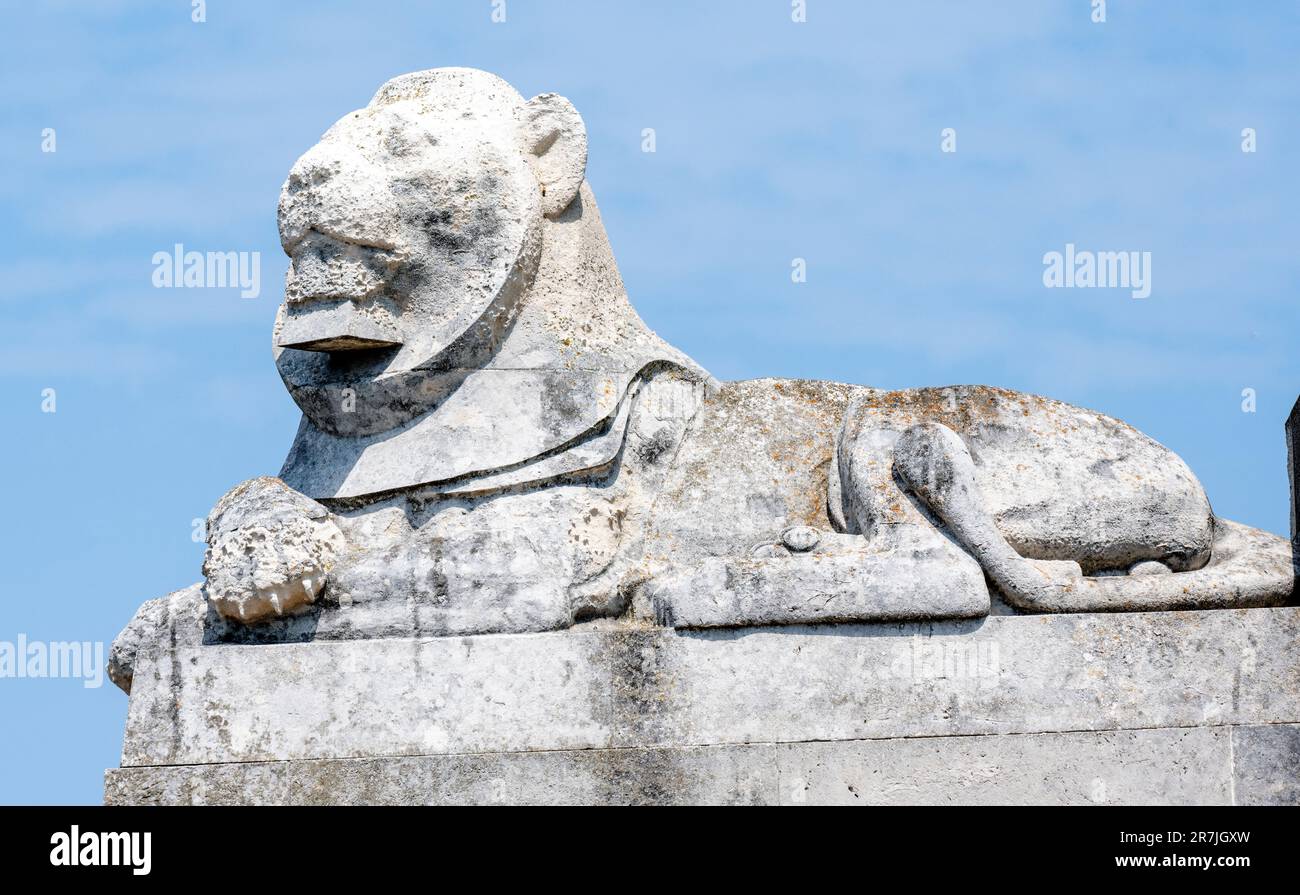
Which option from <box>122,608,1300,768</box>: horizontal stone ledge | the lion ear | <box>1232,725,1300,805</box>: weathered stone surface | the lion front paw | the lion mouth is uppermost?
the lion ear

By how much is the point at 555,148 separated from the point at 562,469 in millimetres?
1560

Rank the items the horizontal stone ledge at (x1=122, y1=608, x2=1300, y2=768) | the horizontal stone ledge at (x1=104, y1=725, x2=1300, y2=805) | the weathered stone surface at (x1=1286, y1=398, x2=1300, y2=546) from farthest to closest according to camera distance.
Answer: the weathered stone surface at (x1=1286, y1=398, x2=1300, y2=546) < the horizontal stone ledge at (x1=122, y1=608, x2=1300, y2=768) < the horizontal stone ledge at (x1=104, y1=725, x2=1300, y2=805)

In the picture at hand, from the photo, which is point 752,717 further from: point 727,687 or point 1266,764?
point 1266,764

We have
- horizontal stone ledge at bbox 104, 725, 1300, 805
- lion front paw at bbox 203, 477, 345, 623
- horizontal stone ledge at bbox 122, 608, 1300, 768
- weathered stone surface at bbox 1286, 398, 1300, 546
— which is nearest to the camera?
horizontal stone ledge at bbox 104, 725, 1300, 805

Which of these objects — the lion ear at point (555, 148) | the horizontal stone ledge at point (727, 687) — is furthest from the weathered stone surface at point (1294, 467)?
the lion ear at point (555, 148)

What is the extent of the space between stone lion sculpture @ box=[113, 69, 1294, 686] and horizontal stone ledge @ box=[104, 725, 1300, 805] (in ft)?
1.89

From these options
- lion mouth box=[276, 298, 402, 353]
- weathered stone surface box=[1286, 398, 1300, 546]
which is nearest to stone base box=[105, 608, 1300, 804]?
weathered stone surface box=[1286, 398, 1300, 546]

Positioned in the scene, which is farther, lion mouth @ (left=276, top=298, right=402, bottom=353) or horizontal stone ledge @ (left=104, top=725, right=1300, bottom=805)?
lion mouth @ (left=276, top=298, right=402, bottom=353)

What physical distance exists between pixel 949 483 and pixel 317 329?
2848 mm

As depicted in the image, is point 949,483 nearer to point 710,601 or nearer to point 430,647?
point 710,601

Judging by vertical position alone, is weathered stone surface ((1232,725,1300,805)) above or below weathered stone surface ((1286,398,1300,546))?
below

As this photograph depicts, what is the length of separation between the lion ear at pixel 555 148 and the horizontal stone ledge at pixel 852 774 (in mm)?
2684

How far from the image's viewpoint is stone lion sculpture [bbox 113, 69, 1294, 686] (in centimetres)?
1127

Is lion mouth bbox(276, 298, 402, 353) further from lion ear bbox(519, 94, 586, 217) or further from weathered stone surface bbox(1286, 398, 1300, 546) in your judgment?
weathered stone surface bbox(1286, 398, 1300, 546)
